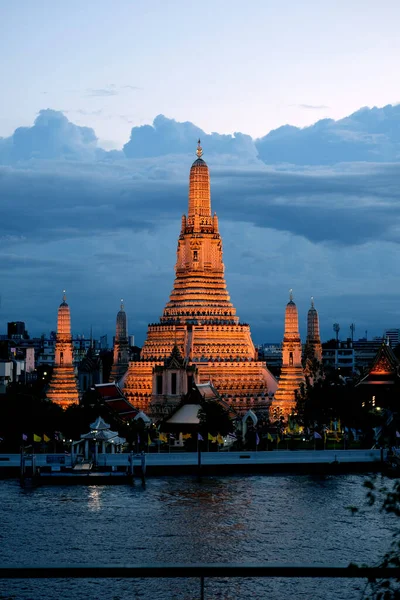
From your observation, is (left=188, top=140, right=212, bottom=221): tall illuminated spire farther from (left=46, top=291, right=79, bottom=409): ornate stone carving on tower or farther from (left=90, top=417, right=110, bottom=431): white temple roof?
(left=90, top=417, right=110, bottom=431): white temple roof

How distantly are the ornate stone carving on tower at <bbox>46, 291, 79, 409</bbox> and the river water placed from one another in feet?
90.7

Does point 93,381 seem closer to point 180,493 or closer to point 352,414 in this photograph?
point 352,414

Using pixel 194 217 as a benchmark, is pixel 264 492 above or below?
below

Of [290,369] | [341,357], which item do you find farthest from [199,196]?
[341,357]

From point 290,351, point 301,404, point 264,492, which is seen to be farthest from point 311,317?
point 264,492

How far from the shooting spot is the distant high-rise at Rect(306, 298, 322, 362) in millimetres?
→ 113062

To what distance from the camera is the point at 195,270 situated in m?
100

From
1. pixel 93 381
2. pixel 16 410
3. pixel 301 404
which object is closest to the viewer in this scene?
pixel 16 410

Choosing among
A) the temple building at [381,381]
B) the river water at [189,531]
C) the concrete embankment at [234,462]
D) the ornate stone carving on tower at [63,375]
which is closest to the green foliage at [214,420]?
the concrete embankment at [234,462]

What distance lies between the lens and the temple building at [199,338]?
9438cm

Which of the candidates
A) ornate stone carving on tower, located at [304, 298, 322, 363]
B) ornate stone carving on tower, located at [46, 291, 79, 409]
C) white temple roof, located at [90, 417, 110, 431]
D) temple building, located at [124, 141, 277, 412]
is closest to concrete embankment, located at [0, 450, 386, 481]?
white temple roof, located at [90, 417, 110, 431]

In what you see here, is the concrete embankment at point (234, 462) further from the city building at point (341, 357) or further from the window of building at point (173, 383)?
the city building at point (341, 357)

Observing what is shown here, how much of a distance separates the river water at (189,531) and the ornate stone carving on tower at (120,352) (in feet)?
142

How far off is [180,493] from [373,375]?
36.0 metres
